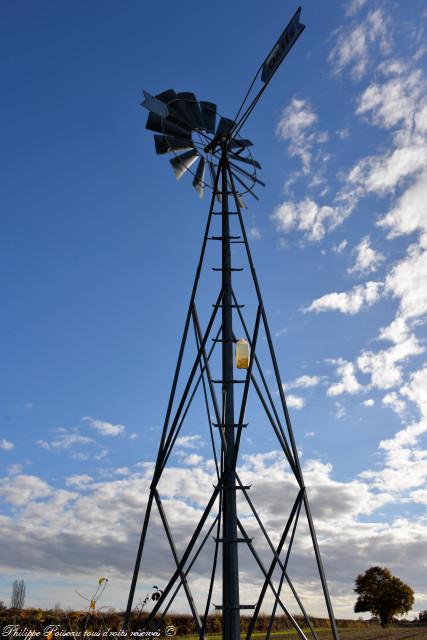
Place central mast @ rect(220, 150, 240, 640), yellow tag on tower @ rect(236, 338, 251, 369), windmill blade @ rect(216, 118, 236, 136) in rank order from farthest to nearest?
windmill blade @ rect(216, 118, 236, 136) < yellow tag on tower @ rect(236, 338, 251, 369) < central mast @ rect(220, 150, 240, 640)

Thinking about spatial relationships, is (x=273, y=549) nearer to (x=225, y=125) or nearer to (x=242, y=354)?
(x=242, y=354)

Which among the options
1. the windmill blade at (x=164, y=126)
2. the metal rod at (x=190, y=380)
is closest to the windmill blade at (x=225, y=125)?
the windmill blade at (x=164, y=126)

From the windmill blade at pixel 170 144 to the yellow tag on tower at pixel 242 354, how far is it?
6.05 meters

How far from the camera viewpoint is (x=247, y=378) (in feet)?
41.9

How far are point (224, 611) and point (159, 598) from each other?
1583mm

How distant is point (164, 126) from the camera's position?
1533 centimetres

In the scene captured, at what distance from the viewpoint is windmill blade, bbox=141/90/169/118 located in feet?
48.2

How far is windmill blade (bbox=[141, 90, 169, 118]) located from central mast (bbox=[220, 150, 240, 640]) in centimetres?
317

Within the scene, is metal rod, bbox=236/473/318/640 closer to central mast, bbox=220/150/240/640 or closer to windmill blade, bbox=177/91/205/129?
central mast, bbox=220/150/240/640

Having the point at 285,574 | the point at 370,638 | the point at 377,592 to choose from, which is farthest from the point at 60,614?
the point at 377,592

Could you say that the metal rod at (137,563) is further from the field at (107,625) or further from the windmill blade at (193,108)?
the windmill blade at (193,108)

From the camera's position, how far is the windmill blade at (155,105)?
14.7m

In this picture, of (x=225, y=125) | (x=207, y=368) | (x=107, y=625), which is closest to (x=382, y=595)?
(x=107, y=625)

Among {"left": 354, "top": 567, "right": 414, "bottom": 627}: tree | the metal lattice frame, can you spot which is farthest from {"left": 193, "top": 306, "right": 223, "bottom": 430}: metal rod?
{"left": 354, "top": 567, "right": 414, "bottom": 627}: tree
